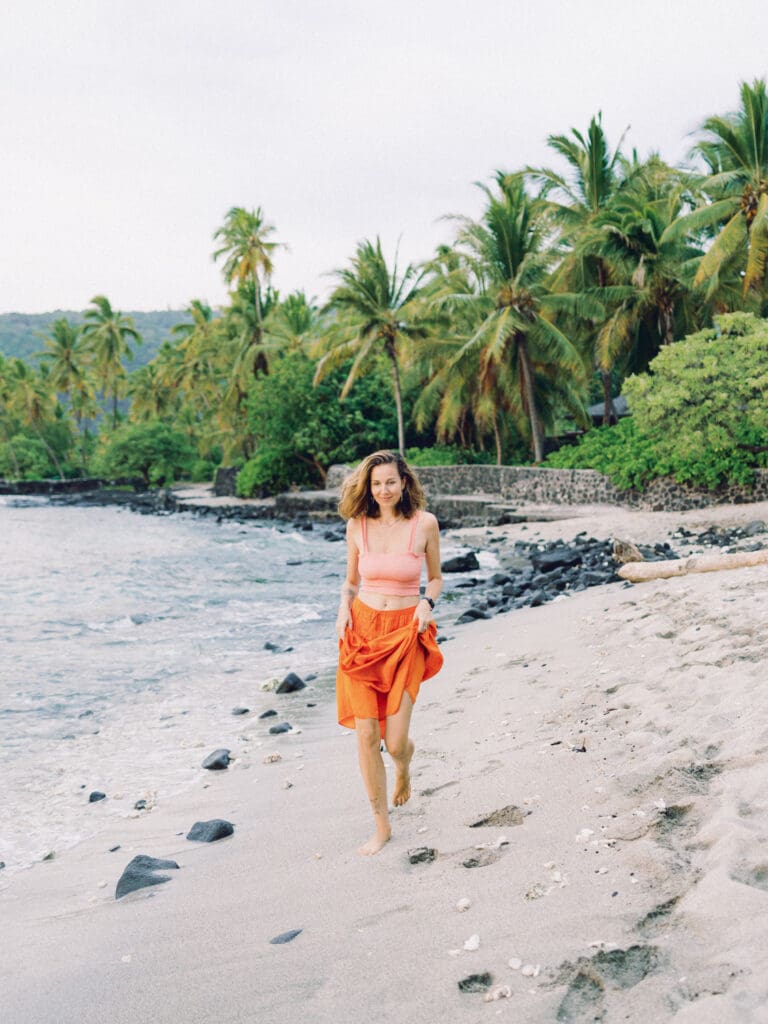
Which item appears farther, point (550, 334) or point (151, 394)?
point (151, 394)

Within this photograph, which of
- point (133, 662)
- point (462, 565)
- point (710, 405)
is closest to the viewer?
point (133, 662)

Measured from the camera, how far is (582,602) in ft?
27.4

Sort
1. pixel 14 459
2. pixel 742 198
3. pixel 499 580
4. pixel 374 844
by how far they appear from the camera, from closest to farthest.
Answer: pixel 374 844
pixel 499 580
pixel 742 198
pixel 14 459

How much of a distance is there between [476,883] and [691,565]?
5.88 m

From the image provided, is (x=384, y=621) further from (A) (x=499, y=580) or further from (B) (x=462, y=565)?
(B) (x=462, y=565)

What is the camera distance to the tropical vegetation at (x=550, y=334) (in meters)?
19.5

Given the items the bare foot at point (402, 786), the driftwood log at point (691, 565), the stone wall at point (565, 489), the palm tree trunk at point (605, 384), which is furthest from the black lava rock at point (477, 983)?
the palm tree trunk at point (605, 384)

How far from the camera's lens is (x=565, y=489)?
23906 mm

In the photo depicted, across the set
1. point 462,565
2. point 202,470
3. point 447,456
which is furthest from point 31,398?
point 462,565

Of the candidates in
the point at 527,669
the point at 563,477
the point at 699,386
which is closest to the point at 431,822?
the point at 527,669

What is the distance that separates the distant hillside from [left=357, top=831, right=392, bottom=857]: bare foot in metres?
143

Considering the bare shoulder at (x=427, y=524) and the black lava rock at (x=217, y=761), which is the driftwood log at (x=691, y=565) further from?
the bare shoulder at (x=427, y=524)

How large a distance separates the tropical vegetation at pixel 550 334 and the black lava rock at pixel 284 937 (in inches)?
680

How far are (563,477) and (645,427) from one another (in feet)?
13.9
